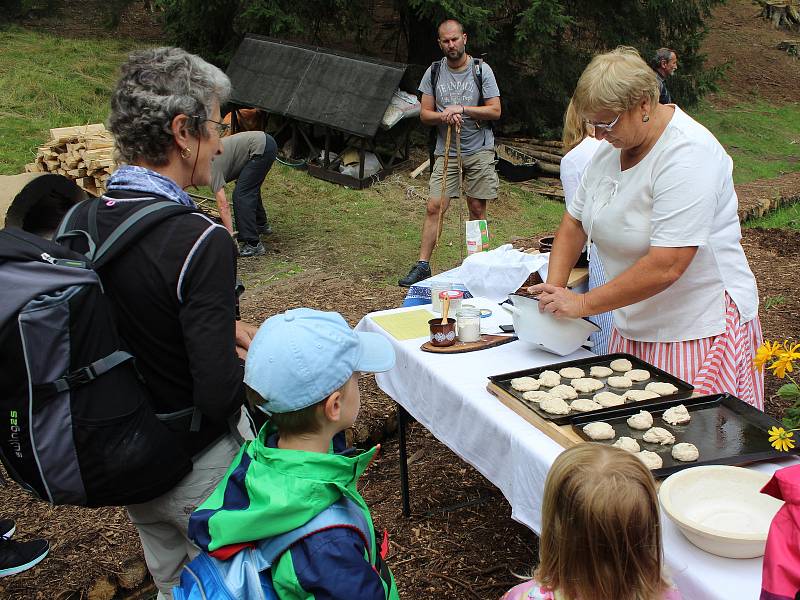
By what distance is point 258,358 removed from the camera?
1662 mm

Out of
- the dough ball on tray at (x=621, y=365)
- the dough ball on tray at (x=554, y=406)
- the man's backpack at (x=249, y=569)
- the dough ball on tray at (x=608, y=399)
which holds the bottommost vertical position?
the dough ball on tray at (x=621, y=365)

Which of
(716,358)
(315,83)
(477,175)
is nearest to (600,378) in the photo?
(716,358)

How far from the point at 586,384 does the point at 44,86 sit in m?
10.4

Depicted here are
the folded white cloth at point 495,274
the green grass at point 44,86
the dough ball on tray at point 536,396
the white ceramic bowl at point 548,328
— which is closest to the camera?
the dough ball on tray at point 536,396

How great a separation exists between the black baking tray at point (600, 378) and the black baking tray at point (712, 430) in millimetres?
22

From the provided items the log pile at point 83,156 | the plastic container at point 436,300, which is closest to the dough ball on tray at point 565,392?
the plastic container at point 436,300

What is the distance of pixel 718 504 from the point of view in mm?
1768

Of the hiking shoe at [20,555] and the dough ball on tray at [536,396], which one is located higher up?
the dough ball on tray at [536,396]

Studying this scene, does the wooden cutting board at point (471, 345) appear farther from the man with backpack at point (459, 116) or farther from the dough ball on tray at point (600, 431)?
the man with backpack at point (459, 116)

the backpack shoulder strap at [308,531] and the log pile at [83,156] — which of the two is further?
the log pile at [83,156]

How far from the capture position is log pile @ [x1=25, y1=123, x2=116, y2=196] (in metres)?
7.47

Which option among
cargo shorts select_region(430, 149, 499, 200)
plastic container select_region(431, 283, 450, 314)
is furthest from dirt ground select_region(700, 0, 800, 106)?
plastic container select_region(431, 283, 450, 314)

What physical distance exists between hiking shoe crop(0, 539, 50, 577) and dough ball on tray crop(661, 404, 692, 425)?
2.56m

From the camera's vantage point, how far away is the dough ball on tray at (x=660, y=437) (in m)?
2.04
